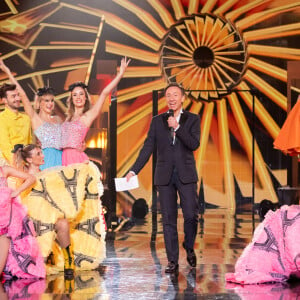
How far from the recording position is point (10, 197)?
4.88m

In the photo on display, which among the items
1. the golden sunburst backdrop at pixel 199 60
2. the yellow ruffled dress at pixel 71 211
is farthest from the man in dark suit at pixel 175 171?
the golden sunburst backdrop at pixel 199 60

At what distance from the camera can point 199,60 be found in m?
9.23

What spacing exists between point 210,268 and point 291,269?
0.79 m

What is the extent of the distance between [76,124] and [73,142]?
0.43 feet

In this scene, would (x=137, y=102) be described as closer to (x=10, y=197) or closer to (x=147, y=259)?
(x=147, y=259)

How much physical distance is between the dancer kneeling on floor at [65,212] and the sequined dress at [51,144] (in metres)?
0.31

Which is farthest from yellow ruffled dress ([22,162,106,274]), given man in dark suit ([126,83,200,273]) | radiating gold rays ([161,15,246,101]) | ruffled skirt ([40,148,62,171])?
radiating gold rays ([161,15,246,101])

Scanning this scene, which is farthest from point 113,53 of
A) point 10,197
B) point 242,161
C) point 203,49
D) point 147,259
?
point 10,197

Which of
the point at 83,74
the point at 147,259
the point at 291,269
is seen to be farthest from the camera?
the point at 83,74

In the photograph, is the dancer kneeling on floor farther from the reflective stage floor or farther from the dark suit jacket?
the dark suit jacket

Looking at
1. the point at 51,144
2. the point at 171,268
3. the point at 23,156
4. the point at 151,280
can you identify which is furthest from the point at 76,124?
the point at 151,280

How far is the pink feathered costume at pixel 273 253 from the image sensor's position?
471 centimetres

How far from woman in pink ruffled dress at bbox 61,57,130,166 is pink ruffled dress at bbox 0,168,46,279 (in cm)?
68

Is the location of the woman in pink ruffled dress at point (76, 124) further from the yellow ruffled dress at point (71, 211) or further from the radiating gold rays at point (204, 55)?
the radiating gold rays at point (204, 55)
